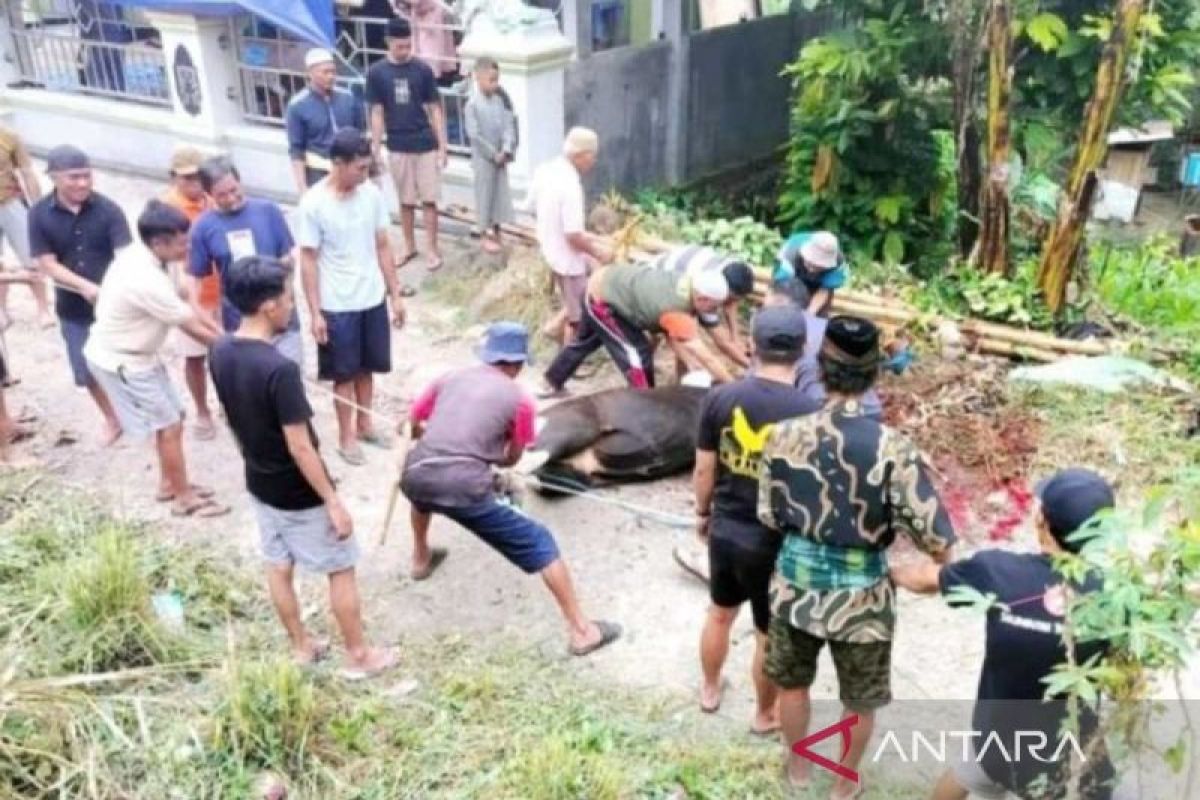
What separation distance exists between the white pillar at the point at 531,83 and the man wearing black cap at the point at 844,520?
17.5 feet

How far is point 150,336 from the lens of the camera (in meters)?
4.95

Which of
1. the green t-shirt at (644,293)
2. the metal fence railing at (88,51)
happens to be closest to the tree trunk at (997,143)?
the green t-shirt at (644,293)

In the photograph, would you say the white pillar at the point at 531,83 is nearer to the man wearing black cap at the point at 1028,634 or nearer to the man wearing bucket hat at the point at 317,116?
the man wearing bucket hat at the point at 317,116

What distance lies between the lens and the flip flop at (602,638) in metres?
4.39

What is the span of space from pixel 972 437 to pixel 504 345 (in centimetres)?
265

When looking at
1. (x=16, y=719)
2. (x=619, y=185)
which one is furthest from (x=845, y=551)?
(x=619, y=185)

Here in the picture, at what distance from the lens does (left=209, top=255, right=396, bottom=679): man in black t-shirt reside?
12.3 ft

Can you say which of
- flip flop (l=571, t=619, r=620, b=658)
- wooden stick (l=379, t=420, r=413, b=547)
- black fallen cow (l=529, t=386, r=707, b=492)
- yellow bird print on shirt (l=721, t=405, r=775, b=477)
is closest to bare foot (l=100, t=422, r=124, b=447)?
wooden stick (l=379, t=420, r=413, b=547)

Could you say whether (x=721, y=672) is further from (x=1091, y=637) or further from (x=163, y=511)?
(x=163, y=511)

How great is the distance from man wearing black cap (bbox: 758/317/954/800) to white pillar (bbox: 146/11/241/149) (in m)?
8.01

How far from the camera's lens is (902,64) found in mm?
8328

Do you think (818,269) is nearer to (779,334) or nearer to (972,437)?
(972,437)

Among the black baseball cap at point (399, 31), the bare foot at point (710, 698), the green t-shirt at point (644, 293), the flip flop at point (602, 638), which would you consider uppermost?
the black baseball cap at point (399, 31)

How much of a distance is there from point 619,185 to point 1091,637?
7.58 meters
